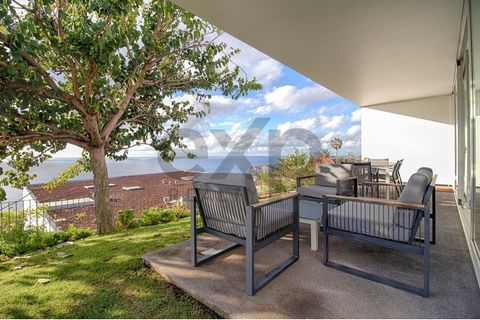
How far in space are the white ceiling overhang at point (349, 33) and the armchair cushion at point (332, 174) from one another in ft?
6.32

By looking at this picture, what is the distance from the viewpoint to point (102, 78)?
12.9ft

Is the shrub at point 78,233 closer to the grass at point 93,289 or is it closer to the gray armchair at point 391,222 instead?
the grass at point 93,289

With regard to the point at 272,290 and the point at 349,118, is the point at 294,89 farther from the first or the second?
the point at 272,290

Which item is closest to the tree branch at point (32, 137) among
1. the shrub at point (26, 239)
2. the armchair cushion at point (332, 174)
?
the shrub at point (26, 239)

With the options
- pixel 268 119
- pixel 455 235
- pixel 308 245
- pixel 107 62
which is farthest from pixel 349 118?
pixel 107 62

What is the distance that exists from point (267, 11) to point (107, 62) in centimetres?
210

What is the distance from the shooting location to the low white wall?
758 cm

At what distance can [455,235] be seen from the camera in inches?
129

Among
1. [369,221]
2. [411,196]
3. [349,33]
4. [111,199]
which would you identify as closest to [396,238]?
[369,221]

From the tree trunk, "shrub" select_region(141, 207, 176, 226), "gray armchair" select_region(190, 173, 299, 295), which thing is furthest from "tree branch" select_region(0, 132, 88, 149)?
"gray armchair" select_region(190, 173, 299, 295)

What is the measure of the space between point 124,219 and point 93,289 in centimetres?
299

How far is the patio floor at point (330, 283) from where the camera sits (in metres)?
1.81

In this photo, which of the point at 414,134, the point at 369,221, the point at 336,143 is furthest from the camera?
the point at 336,143

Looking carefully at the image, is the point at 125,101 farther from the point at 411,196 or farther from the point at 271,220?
the point at 411,196
